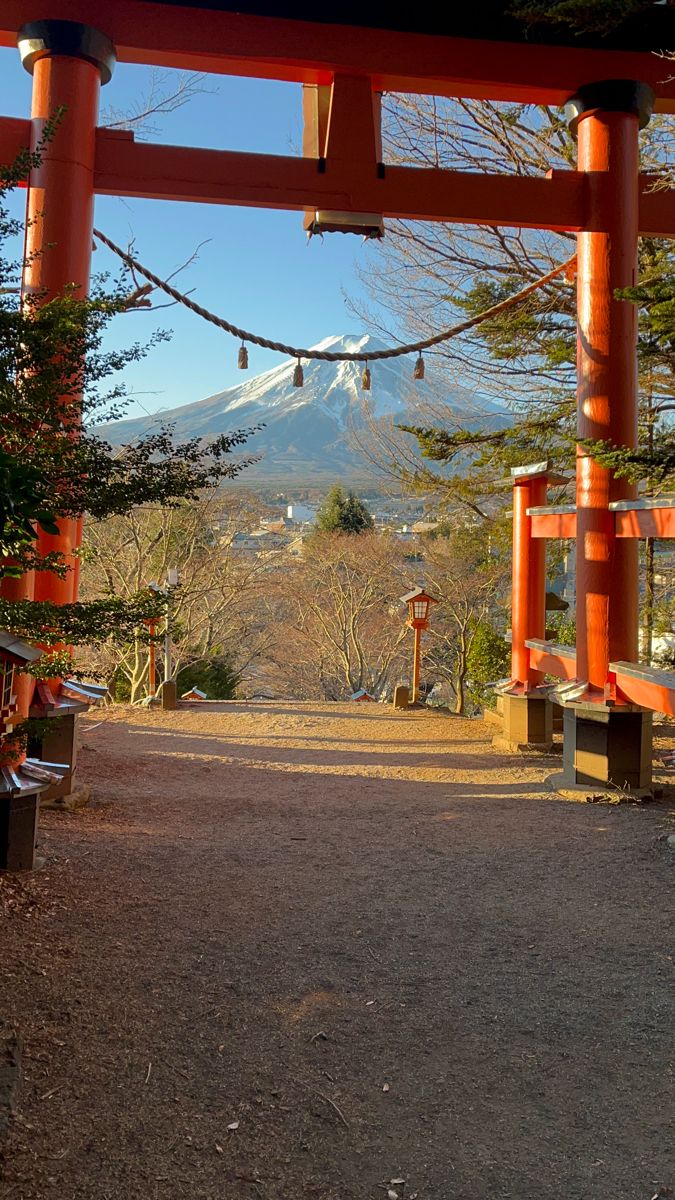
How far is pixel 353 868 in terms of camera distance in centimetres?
378

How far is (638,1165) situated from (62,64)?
535 cm

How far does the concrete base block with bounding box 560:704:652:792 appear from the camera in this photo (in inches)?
199

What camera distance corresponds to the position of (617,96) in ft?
16.7

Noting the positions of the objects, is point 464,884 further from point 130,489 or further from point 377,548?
point 377,548

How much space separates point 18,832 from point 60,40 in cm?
410

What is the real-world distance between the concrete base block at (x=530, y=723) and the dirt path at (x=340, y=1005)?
200 cm

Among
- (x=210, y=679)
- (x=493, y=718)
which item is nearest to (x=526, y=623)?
(x=493, y=718)

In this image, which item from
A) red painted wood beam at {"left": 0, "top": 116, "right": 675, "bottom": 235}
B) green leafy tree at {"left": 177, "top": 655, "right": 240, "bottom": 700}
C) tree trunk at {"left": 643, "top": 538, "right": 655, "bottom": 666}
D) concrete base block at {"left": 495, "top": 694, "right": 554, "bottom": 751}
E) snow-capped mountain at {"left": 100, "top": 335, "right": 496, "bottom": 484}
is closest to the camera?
red painted wood beam at {"left": 0, "top": 116, "right": 675, "bottom": 235}

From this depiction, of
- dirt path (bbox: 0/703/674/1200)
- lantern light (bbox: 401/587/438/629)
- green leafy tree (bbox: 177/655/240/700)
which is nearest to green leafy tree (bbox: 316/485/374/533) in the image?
green leafy tree (bbox: 177/655/240/700)

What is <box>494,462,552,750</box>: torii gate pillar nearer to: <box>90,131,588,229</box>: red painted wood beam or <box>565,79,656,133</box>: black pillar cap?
<box>90,131,588,229</box>: red painted wood beam

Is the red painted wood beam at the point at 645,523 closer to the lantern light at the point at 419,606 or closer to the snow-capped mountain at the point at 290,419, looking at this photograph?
the lantern light at the point at 419,606

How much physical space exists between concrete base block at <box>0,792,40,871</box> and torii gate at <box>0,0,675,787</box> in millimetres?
1695

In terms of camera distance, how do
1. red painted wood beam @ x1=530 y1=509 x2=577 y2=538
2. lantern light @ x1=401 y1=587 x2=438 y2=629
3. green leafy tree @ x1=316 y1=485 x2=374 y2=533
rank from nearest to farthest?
red painted wood beam @ x1=530 y1=509 x2=577 y2=538 < lantern light @ x1=401 y1=587 x2=438 y2=629 < green leafy tree @ x1=316 y1=485 x2=374 y2=533

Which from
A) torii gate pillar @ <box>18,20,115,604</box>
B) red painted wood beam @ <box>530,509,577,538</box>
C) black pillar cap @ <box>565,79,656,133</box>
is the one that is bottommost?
red painted wood beam @ <box>530,509,577,538</box>
